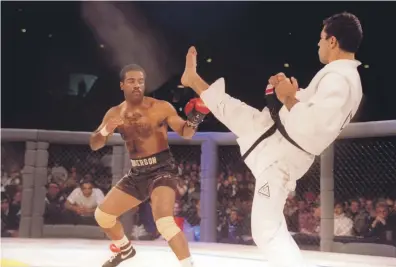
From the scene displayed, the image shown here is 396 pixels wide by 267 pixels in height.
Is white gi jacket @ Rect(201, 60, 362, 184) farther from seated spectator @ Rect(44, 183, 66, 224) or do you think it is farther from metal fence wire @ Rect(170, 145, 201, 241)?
seated spectator @ Rect(44, 183, 66, 224)

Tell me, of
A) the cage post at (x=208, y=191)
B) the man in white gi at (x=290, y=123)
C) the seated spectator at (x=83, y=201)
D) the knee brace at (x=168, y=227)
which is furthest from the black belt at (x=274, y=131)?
the seated spectator at (x=83, y=201)

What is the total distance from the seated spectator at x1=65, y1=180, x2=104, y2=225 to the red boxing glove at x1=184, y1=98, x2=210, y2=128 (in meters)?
3.58

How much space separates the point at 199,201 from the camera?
21.7ft

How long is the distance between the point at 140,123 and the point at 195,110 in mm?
559

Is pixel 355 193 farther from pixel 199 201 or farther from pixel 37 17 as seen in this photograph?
pixel 37 17

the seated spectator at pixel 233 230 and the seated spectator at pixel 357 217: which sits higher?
the seated spectator at pixel 357 217

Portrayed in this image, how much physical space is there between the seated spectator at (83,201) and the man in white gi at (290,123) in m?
4.23

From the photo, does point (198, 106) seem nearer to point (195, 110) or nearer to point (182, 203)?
point (195, 110)

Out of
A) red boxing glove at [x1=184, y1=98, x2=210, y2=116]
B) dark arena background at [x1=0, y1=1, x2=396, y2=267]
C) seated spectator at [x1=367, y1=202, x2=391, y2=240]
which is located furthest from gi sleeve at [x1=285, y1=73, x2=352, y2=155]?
seated spectator at [x1=367, y1=202, x2=391, y2=240]

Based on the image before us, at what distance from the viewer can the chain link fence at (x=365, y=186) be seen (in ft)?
A: 17.6

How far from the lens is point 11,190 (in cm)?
676

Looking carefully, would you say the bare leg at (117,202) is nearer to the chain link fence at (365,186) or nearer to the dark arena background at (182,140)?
the dark arena background at (182,140)

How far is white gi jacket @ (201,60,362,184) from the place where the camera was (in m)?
2.24

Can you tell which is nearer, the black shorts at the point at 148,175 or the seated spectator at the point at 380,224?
the black shorts at the point at 148,175
